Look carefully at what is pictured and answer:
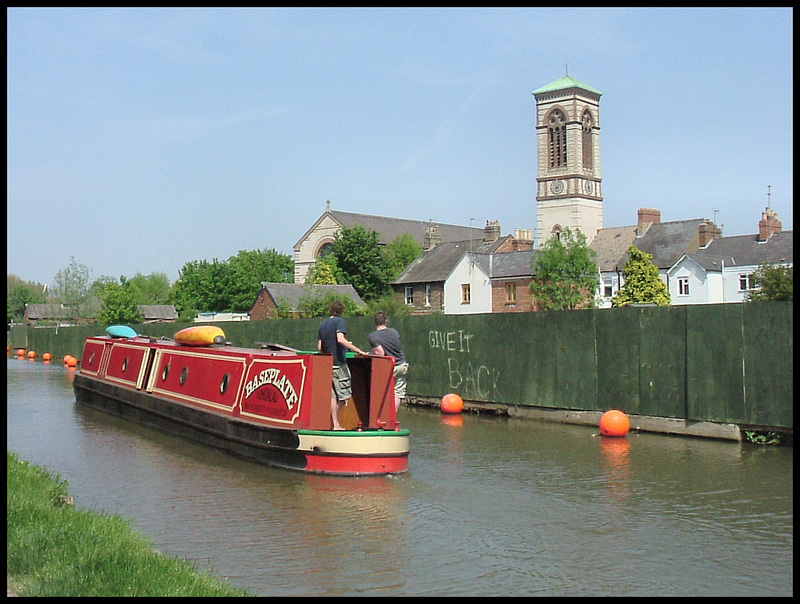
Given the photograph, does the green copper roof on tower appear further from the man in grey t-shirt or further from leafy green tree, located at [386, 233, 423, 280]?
the man in grey t-shirt

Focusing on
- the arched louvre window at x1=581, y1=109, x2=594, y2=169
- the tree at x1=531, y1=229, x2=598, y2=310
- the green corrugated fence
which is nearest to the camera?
the green corrugated fence

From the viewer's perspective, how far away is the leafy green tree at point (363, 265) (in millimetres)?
70125

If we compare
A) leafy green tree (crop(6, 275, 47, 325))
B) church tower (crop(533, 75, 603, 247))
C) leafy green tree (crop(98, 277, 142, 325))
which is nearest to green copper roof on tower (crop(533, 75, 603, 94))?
church tower (crop(533, 75, 603, 247))

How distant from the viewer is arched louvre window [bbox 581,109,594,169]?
308ft

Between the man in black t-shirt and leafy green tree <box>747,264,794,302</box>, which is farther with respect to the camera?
leafy green tree <box>747,264,794,302</box>

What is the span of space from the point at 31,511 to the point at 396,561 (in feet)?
9.90

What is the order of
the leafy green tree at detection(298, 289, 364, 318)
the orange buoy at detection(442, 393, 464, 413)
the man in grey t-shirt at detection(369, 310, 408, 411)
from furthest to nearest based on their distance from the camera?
the leafy green tree at detection(298, 289, 364, 318)
the orange buoy at detection(442, 393, 464, 413)
the man in grey t-shirt at detection(369, 310, 408, 411)

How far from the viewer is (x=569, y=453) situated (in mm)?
13797

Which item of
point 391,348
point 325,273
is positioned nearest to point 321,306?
point 325,273

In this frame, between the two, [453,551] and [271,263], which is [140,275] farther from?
[453,551]

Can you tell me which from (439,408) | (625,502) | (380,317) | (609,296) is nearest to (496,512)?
(625,502)

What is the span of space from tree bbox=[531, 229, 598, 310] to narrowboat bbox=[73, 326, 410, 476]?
36465mm

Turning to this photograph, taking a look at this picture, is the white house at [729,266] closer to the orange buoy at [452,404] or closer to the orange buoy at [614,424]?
the orange buoy at [452,404]

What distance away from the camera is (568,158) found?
303 feet
